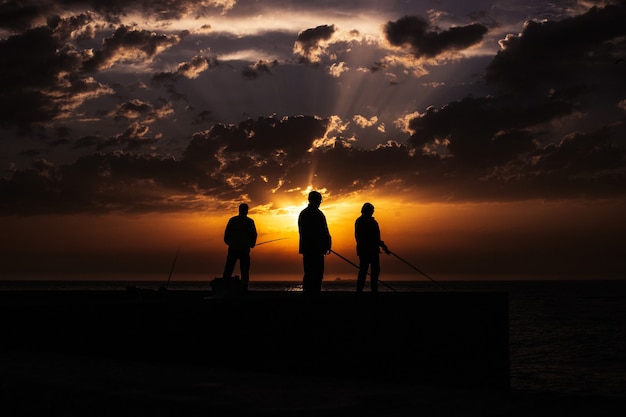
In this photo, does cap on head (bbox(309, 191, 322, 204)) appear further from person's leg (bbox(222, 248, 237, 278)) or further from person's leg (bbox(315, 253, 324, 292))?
person's leg (bbox(222, 248, 237, 278))

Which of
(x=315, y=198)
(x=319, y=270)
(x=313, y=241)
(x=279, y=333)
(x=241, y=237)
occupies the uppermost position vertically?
(x=315, y=198)

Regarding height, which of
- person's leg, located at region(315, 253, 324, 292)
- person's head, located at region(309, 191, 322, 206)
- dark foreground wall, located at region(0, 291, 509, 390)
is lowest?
dark foreground wall, located at region(0, 291, 509, 390)

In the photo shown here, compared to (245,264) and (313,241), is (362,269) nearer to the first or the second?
(313,241)

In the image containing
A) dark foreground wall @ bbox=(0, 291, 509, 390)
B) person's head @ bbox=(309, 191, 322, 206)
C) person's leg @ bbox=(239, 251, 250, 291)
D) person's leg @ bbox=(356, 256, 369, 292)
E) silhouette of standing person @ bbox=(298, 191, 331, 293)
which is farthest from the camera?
person's leg @ bbox=(239, 251, 250, 291)

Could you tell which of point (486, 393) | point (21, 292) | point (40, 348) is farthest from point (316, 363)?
point (21, 292)

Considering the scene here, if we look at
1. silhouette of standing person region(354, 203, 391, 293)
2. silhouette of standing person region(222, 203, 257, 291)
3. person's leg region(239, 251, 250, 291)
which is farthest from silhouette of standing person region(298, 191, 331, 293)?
person's leg region(239, 251, 250, 291)

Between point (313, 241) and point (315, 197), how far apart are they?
81 cm

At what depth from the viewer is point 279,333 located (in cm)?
933

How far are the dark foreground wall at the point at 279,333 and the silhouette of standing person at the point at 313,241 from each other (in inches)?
96.5

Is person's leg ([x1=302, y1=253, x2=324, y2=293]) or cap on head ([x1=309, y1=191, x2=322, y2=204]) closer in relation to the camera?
person's leg ([x1=302, y1=253, x2=324, y2=293])

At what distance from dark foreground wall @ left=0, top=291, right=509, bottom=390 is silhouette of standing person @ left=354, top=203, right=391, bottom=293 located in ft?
9.62

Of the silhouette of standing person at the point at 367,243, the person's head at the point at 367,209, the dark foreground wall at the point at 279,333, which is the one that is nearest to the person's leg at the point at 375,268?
the silhouette of standing person at the point at 367,243

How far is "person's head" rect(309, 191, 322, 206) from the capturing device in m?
12.8

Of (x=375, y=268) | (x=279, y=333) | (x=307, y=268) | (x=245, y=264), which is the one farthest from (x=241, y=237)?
(x=279, y=333)
